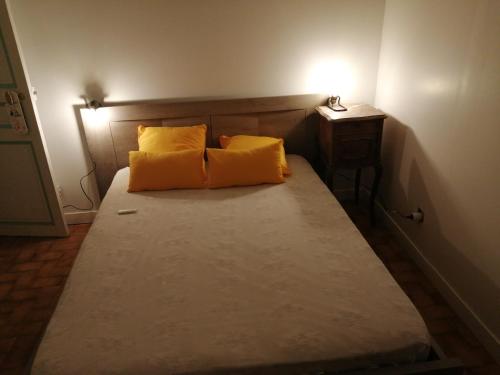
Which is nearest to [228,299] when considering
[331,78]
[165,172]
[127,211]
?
[127,211]

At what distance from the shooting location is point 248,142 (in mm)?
2615

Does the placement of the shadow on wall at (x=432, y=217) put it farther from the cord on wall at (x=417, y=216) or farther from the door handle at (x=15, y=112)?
the door handle at (x=15, y=112)

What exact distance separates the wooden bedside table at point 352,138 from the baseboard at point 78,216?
194 centimetres

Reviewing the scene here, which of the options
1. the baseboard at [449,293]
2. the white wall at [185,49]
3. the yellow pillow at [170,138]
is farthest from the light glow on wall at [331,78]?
the baseboard at [449,293]

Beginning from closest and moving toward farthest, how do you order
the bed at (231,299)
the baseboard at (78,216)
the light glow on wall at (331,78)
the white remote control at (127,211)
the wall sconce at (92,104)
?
the bed at (231,299), the white remote control at (127,211), the wall sconce at (92,104), the light glow on wall at (331,78), the baseboard at (78,216)

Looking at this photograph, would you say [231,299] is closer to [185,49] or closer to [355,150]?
[355,150]

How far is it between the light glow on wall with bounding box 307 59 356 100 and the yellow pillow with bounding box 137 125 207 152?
2.97 ft

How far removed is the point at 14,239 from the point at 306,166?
2.30 metres

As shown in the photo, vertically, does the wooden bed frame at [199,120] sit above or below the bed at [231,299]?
above

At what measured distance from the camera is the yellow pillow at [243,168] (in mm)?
2352

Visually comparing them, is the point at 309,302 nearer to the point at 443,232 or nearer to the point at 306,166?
the point at 443,232

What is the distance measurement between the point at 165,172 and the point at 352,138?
1.28 metres

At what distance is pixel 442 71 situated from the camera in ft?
6.52

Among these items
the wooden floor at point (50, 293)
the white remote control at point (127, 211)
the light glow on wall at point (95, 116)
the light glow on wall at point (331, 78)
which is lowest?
the wooden floor at point (50, 293)
